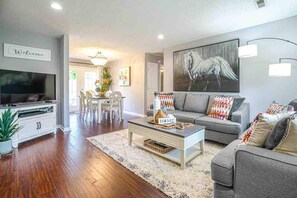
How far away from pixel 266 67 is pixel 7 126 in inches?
192

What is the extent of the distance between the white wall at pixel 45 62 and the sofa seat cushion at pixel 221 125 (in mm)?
3262

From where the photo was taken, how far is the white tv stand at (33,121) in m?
2.92

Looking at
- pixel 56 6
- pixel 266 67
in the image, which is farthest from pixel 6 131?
pixel 266 67

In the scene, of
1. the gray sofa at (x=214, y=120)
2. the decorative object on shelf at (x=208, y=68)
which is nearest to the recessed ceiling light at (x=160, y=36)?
the decorative object on shelf at (x=208, y=68)

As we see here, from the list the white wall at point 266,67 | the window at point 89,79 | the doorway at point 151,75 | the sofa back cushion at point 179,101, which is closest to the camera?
the white wall at point 266,67

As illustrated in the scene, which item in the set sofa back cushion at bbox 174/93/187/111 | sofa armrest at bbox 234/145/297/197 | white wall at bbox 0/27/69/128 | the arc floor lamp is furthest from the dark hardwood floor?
the arc floor lamp

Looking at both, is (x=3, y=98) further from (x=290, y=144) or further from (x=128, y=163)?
(x=290, y=144)

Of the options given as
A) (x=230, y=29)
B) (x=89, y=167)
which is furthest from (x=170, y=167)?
(x=230, y=29)

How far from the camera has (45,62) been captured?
382 centimetres

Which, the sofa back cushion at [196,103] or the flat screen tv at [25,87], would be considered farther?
the sofa back cushion at [196,103]

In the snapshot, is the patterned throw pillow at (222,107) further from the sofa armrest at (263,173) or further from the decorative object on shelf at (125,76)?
the decorative object on shelf at (125,76)

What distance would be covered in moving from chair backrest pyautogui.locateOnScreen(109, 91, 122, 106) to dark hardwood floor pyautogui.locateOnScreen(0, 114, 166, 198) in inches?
88.9

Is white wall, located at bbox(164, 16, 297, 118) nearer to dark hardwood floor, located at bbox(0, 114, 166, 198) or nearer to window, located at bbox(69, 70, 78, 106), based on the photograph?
dark hardwood floor, located at bbox(0, 114, 166, 198)

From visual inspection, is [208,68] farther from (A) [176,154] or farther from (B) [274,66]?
(A) [176,154]
